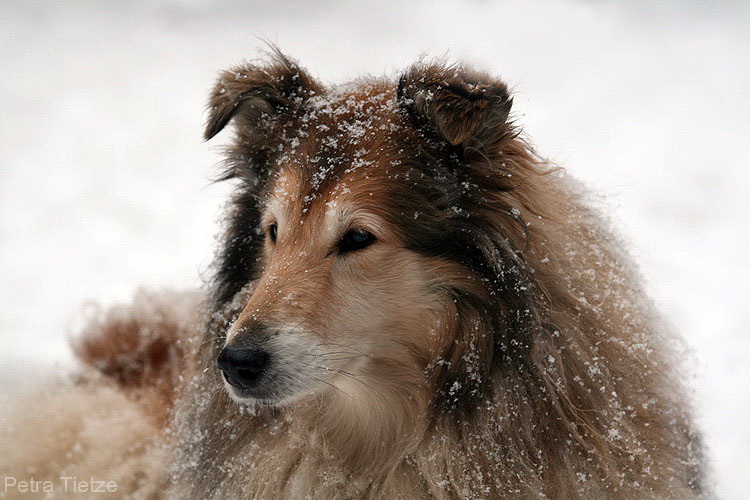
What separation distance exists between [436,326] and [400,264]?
0.76 feet

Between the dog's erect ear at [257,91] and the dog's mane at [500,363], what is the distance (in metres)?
0.01

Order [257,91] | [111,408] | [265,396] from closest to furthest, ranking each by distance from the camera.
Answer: [265,396], [257,91], [111,408]

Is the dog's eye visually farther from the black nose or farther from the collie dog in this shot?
the black nose

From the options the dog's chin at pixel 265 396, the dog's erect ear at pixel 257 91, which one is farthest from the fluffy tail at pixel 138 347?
the dog's chin at pixel 265 396

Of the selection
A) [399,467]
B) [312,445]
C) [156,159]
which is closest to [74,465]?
[312,445]

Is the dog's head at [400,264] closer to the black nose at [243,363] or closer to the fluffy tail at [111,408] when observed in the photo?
the black nose at [243,363]

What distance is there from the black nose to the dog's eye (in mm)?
425

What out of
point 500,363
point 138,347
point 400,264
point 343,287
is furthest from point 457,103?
point 138,347

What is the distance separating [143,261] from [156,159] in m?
1.60

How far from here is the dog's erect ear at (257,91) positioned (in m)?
2.58

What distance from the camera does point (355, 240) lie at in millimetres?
2297

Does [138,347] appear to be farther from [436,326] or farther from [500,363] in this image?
[500,363]

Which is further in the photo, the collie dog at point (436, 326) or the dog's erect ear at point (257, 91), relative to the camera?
the dog's erect ear at point (257, 91)

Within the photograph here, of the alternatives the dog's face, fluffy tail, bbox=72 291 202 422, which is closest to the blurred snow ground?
fluffy tail, bbox=72 291 202 422
